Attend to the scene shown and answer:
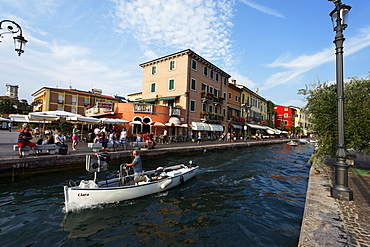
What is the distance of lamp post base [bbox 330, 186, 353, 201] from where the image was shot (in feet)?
16.8

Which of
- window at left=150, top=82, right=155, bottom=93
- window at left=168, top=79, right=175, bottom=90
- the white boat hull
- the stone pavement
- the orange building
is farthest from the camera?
window at left=150, top=82, right=155, bottom=93

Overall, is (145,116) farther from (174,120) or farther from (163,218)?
(163,218)

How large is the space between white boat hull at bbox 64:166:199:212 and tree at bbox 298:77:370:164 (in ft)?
22.8

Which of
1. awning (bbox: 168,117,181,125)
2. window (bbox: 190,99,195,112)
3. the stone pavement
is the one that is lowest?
the stone pavement

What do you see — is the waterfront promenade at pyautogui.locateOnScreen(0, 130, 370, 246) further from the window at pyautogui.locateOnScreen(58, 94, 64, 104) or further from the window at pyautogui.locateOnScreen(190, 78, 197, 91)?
the window at pyautogui.locateOnScreen(58, 94, 64, 104)

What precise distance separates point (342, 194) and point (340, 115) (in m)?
2.21

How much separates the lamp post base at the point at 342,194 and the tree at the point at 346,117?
3.36m

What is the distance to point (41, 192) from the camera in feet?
24.2

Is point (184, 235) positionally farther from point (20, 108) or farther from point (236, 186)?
point (20, 108)

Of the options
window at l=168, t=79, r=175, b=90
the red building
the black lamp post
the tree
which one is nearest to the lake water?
the black lamp post

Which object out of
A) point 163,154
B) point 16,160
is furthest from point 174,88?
point 16,160

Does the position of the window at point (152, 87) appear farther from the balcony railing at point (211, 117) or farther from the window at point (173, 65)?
the balcony railing at point (211, 117)

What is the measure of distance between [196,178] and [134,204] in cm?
419

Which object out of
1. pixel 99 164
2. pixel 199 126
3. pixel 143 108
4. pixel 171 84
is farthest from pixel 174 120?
pixel 99 164
